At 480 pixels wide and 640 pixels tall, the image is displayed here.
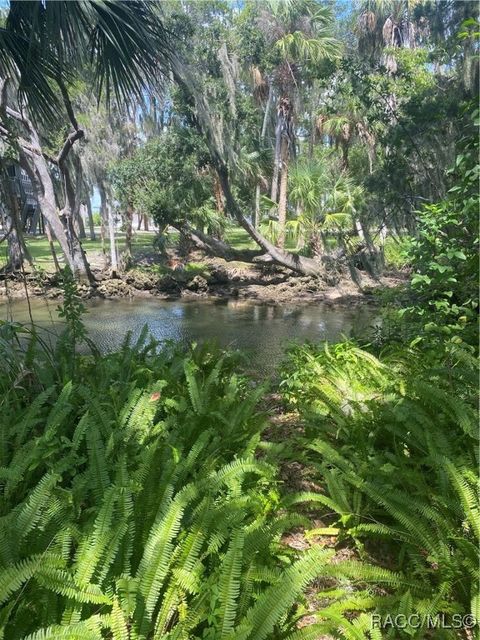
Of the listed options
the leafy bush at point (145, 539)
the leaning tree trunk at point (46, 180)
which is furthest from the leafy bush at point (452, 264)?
the leaning tree trunk at point (46, 180)

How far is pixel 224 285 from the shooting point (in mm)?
16125

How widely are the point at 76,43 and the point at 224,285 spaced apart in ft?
41.3

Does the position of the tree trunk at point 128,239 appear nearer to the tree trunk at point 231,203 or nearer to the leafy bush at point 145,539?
the tree trunk at point 231,203

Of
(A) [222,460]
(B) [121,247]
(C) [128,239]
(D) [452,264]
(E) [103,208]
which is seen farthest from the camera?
(B) [121,247]

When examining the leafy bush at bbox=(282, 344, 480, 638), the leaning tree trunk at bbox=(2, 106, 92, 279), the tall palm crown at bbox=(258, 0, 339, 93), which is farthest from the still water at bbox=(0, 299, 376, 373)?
the tall palm crown at bbox=(258, 0, 339, 93)

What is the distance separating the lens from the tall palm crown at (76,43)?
3.38 m

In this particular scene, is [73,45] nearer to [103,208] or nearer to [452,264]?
[452,264]

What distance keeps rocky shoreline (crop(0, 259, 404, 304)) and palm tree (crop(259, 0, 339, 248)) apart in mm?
2112

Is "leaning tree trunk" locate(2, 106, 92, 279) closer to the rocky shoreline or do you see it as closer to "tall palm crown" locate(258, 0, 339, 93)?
the rocky shoreline

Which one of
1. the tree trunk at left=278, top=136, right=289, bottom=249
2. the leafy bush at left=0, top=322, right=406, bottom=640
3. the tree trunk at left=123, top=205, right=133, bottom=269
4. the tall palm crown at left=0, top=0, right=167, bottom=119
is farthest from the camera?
the tree trunk at left=278, top=136, right=289, bottom=249

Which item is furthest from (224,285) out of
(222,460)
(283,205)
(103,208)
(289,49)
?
(222,460)

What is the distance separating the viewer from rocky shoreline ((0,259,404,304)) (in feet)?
48.3

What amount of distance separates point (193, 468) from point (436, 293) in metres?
3.17

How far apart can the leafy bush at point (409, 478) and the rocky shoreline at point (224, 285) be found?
11.2m
